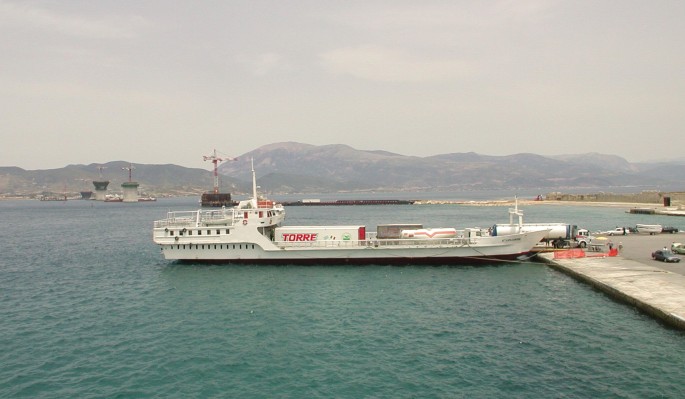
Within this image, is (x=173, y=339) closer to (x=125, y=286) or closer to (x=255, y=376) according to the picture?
(x=255, y=376)

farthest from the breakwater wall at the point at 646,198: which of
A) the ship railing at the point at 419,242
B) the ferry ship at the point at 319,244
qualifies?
the ship railing at the point at 419,242

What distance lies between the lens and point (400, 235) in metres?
47.9

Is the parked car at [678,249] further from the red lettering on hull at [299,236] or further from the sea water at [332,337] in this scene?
the red lettering on hull at [299,236]

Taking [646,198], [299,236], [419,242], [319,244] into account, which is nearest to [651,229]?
[419,242]

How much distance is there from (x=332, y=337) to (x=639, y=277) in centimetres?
2501

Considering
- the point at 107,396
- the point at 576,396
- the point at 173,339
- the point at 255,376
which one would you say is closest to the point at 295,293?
the point at 173,339

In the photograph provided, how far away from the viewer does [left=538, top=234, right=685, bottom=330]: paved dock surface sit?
2730 cm

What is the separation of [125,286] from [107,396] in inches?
893

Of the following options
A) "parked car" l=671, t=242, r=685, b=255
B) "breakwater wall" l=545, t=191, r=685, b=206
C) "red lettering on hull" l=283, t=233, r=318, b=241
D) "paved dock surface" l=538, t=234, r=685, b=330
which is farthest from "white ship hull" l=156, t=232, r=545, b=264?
"breakwater wall" l=545, t=191, r=685, b=206

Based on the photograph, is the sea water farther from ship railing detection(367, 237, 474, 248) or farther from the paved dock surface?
ship railing detection(367, 237, 474, 248)

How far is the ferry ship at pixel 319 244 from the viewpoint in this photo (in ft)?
149

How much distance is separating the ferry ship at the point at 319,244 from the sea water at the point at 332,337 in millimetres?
2879

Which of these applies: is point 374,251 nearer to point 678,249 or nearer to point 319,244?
point 319,244

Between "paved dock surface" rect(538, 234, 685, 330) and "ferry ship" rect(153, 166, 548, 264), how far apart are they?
630 cm
